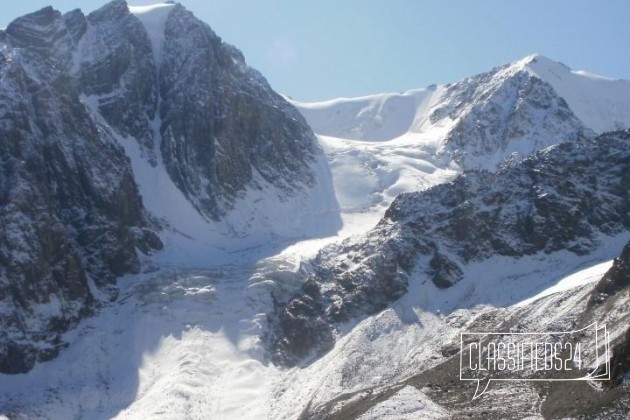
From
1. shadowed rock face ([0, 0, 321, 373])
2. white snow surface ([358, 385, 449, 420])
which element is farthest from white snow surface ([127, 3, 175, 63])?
white snow surface ([358, 385, 449, 420])

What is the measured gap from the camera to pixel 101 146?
5842 inches

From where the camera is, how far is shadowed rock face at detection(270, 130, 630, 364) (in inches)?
4628

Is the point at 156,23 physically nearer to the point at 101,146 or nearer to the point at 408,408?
the point at 101,146

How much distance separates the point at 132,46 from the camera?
182 m

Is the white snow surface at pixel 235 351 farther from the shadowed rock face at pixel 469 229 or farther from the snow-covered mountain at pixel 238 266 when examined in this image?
the shadowed rock face at pixel 469 229

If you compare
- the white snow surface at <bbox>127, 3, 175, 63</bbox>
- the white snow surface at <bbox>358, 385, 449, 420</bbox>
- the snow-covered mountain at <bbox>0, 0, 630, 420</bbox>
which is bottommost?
the white snow surface at <bbox>358, 385, 449, 420</bbox>

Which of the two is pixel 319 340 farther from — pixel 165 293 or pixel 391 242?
pixel 165 293

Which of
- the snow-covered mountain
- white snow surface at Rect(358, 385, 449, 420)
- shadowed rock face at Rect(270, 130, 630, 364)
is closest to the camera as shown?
white snow surface at Rect(358, 385, 449, 420)

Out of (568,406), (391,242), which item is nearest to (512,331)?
(568,406)

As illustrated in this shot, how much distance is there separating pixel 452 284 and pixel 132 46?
89.9 meters

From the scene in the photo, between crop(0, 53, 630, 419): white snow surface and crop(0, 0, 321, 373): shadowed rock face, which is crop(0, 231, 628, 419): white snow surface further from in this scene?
crop(0, 0, 321, 373): shadowed rock face

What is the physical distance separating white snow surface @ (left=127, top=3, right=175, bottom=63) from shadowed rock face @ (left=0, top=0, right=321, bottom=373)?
1595 millimetres

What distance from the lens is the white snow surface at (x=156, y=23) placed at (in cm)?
18812

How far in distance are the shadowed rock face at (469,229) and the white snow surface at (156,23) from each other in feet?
233
